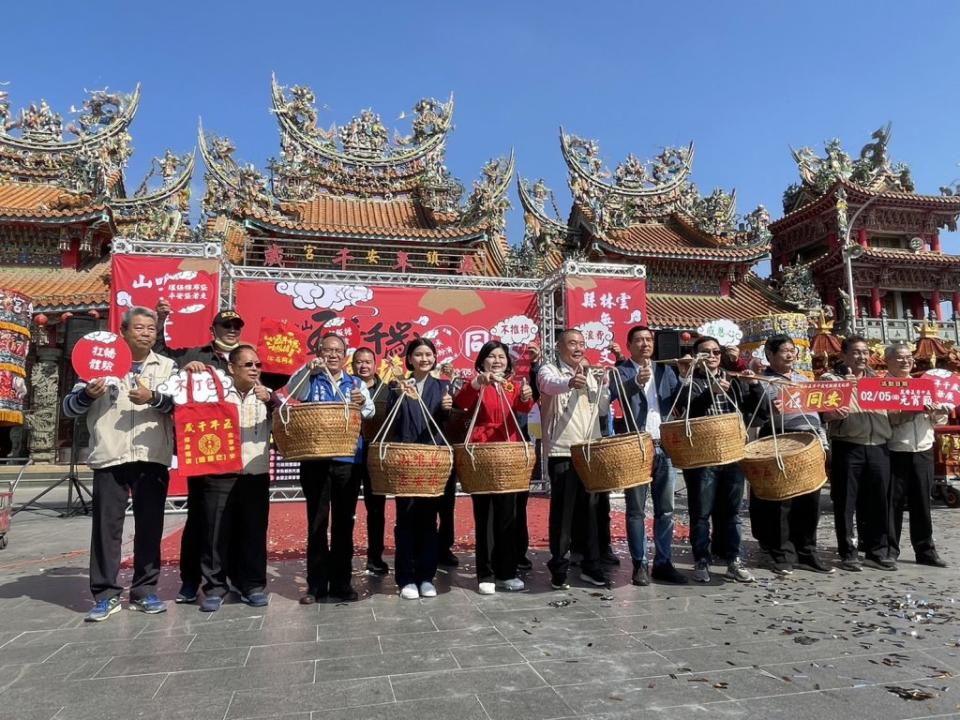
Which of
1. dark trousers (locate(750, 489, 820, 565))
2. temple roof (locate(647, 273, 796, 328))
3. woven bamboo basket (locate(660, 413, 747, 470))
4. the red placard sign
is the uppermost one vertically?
temple roof (locate(647, 273, 796, 328))

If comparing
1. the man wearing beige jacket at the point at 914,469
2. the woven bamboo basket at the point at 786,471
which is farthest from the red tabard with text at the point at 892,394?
the woven bamboo basket at the point at 786,471

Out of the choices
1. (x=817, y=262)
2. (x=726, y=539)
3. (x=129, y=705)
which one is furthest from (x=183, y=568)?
(x=817, y=262)

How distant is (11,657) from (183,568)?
93 centimetres

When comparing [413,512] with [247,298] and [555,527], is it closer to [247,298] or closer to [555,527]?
[555,527]

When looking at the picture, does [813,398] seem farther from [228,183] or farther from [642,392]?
[228,183]

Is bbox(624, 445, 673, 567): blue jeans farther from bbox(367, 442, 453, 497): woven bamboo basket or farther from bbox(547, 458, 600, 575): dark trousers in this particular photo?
bbox(367, 442, 453, 497): woven bamboo basket

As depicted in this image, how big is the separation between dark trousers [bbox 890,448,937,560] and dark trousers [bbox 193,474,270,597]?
13.6 feet

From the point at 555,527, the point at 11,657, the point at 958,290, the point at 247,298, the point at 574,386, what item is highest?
the point at 958,290

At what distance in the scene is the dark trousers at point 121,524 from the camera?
3.19m

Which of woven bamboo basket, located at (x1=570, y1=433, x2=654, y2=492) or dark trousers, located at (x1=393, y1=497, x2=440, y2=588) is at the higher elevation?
woven bamboo basket, located at (x1=570, y1=433, x2=654, y2=492)

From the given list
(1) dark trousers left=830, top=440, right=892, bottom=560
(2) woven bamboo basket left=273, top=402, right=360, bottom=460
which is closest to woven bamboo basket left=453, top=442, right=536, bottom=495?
(2) woven bamboo basket left=273, top=402, right=360, bottom=460

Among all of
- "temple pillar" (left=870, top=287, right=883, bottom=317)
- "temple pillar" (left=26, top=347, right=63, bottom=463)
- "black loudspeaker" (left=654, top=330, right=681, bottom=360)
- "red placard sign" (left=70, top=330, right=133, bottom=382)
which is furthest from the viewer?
"temple pillar" (left=870, top=287, right=883, bottom=317)

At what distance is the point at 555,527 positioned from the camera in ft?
12.2

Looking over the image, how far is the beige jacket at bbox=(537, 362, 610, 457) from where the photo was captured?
3729 mm
